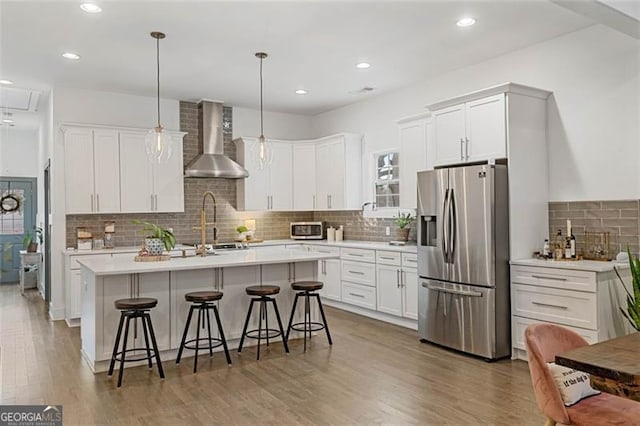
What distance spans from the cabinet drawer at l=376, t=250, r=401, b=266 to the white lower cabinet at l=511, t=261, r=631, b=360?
5.07ft

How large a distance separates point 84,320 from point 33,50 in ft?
9.21

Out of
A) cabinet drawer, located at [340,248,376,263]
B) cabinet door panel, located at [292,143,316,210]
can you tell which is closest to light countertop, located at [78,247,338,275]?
cabinet drawer, located at [340,248,376,263]

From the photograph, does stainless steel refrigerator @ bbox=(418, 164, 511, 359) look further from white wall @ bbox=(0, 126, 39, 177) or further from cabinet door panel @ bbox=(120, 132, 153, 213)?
white wall @ bbox=(0, 126, 39, 177)

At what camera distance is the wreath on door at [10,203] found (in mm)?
9531

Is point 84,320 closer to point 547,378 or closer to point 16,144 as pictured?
point 547,378

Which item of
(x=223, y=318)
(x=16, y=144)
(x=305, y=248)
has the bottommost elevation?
(x=223, y=318)

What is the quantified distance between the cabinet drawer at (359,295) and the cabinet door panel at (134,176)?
2.95 meters

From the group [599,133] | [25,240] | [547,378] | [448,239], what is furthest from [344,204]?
[25,240]

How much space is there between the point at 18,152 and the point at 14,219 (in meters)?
1.37

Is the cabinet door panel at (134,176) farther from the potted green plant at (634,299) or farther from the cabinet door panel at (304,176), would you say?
the potted green plant at (634,299)

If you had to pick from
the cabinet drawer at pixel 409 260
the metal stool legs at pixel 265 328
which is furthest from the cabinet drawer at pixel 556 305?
the metal stool legs at pixel 265 328

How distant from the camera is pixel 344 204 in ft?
23.5

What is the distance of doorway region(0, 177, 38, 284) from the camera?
31.4 feet

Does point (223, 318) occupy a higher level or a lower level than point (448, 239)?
lower
